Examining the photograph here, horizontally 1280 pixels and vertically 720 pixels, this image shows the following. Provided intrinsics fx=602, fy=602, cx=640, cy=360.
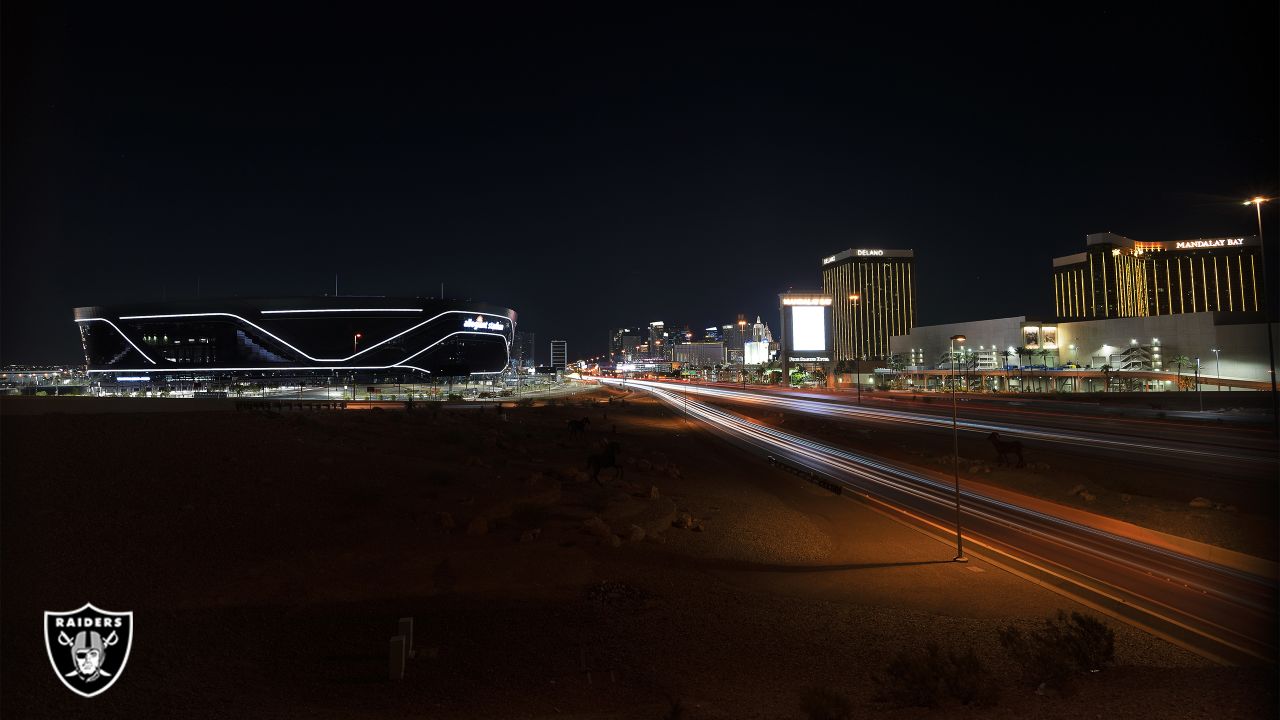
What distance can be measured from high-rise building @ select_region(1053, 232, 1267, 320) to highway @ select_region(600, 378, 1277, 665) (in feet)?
470

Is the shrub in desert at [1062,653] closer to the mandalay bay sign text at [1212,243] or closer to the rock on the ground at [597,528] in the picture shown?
the rock on the ground at [597,528]

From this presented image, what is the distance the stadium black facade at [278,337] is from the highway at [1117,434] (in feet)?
278

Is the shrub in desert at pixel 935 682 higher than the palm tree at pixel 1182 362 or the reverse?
the reverse

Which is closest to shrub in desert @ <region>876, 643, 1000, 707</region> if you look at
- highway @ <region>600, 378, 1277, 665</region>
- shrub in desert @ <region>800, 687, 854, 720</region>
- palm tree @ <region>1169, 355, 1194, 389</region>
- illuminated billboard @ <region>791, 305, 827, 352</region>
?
shrub in desert @ <region>800, 687, 854, 720</region>

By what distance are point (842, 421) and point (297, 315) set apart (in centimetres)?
10156

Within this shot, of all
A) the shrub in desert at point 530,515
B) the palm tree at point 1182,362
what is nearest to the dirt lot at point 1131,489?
the shrub in desert at point 530,515

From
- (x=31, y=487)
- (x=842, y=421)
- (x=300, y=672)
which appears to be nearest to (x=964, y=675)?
(x=300, y=672)

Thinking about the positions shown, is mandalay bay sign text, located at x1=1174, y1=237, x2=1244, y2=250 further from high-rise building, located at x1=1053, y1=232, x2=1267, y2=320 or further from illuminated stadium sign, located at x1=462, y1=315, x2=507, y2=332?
illuminated stadium sign, located at x1=462, y1=315, x2=507, y2=332

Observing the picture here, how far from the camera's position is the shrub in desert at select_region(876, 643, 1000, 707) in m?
7.34

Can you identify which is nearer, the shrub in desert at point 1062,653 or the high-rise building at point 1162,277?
the shrub in desert at point 1062,653

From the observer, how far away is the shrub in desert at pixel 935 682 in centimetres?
734

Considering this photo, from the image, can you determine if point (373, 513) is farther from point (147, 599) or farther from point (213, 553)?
point (147, 599)

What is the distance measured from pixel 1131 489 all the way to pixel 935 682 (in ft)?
62.9

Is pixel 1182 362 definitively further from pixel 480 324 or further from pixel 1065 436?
pixel 480 324
